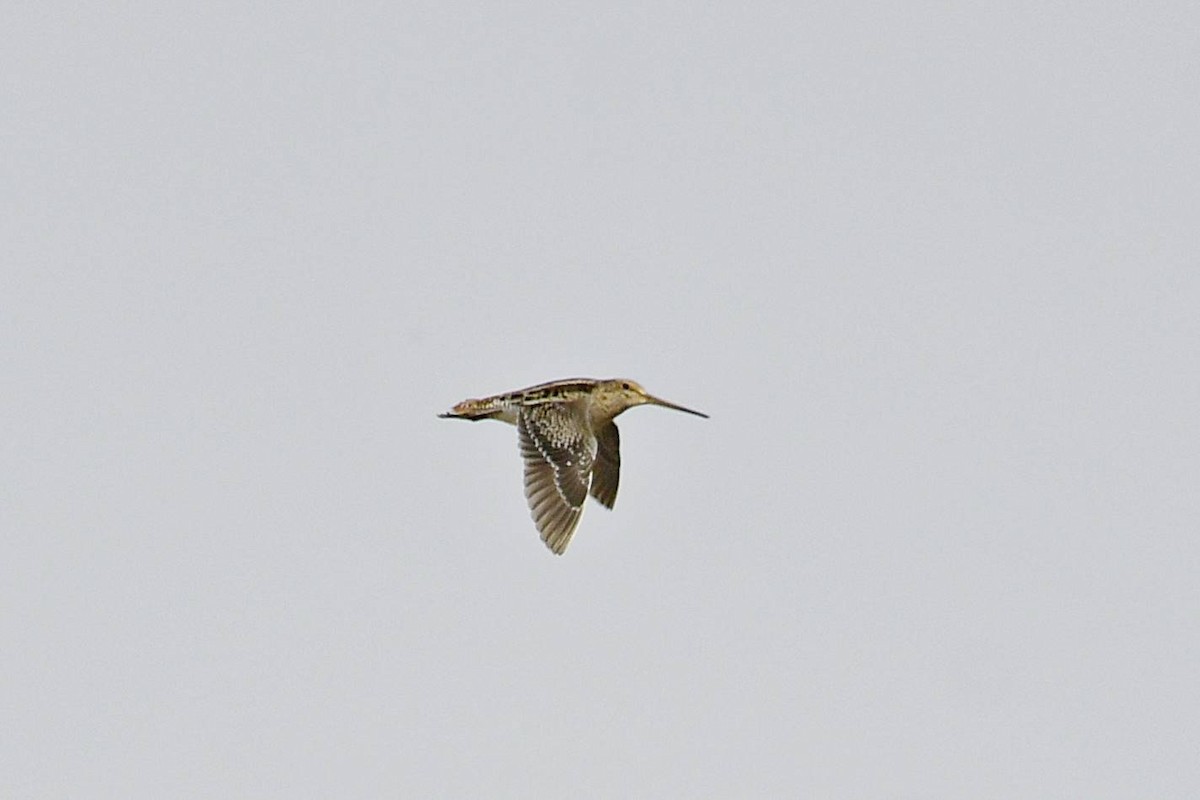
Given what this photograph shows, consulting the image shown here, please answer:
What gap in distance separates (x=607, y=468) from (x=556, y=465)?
1.29 m

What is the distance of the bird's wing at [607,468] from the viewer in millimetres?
32781

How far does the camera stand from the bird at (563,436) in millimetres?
31609

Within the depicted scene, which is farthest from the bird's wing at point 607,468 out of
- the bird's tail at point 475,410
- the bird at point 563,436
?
the bird's tail at point 475,410

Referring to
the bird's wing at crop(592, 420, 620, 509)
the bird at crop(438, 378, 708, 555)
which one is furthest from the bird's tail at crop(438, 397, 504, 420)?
the bird's wing at crop(592, 420, 620, 509)

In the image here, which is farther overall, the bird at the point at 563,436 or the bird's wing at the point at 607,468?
the bird's wing at the point at 607,468

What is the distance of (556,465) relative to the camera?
31.7 m

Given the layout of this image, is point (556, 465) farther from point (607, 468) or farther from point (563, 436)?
point (607, 468)

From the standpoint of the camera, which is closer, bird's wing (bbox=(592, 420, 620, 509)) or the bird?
the bird

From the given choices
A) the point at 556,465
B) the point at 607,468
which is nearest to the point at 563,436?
the point at 556,465

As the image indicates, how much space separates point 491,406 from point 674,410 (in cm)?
189

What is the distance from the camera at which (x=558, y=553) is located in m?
31.4

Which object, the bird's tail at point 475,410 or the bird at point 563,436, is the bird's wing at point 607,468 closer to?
the bird at point 563,436

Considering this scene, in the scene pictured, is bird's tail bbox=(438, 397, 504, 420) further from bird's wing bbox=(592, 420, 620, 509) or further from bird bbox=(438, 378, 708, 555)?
bird's wing bbox=(592, 420, 620, 509)

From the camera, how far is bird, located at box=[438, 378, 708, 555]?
31609mm
